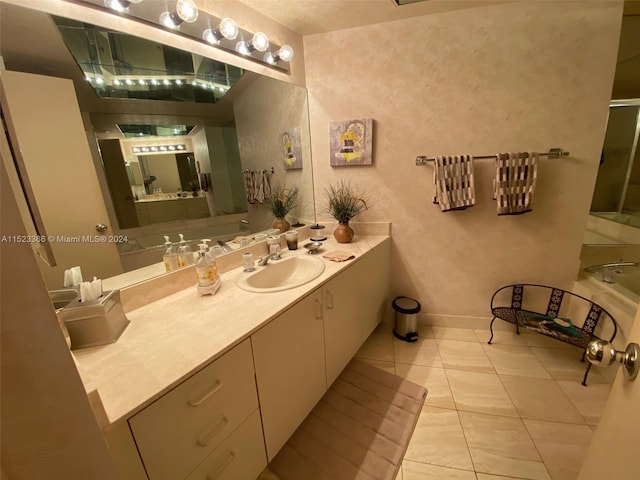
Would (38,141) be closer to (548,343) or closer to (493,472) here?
(493,472)

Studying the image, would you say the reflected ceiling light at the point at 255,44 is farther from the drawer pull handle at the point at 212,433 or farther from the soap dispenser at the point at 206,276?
the drawer pull handle at the point at 212,433

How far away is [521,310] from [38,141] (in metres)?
2.75

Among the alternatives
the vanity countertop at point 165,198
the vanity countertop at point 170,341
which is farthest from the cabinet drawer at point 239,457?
the vanity countertop at point 165,198

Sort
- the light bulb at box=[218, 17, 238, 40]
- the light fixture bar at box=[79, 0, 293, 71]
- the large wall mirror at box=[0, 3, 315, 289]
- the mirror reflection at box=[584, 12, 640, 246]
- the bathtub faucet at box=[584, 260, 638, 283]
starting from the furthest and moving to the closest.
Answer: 1. the mirror reflection at box=[584, 12, 640, 246]
2. the bathtub faucet at box=[584, 260, 638, 283]
3. the light bulb at box=[218, 17, 238, 40]
4. the light fixture bar at box=[79, 0, 293, 71]
5. the large wall mirror at box=[0, 3, 315, 289]

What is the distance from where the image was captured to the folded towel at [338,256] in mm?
1519

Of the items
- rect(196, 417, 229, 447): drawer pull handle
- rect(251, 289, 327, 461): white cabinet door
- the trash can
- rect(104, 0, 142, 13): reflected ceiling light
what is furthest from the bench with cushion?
rect(104, 0, 142, 13): reflected ceiling light

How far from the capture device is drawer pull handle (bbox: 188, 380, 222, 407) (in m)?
0.73

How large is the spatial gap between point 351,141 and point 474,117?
0.82 metres

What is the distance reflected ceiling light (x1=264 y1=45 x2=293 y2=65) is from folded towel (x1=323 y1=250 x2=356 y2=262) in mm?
1260

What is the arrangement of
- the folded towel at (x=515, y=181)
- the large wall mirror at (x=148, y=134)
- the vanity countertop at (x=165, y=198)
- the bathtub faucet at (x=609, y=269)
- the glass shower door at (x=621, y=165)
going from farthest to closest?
the glass shower door at (x=621, y=165)
the bathtub faucet at (x=609, y=269)
the folded towel at (x=515, y=181)
the vanity countertop at (x=165, y=198)
the large wall mirror at (x=148, y=134)

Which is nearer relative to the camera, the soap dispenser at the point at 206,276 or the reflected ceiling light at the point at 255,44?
the soap dispenser at the point at 206,276

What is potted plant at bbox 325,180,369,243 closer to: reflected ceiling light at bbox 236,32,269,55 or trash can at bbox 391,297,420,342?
trash can at bbox 391,297,420,342

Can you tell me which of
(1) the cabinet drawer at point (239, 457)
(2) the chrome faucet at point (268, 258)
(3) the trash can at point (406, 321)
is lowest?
(3) the trash can at point (406, 321)

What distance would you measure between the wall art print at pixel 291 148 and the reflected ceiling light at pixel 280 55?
435 mm
